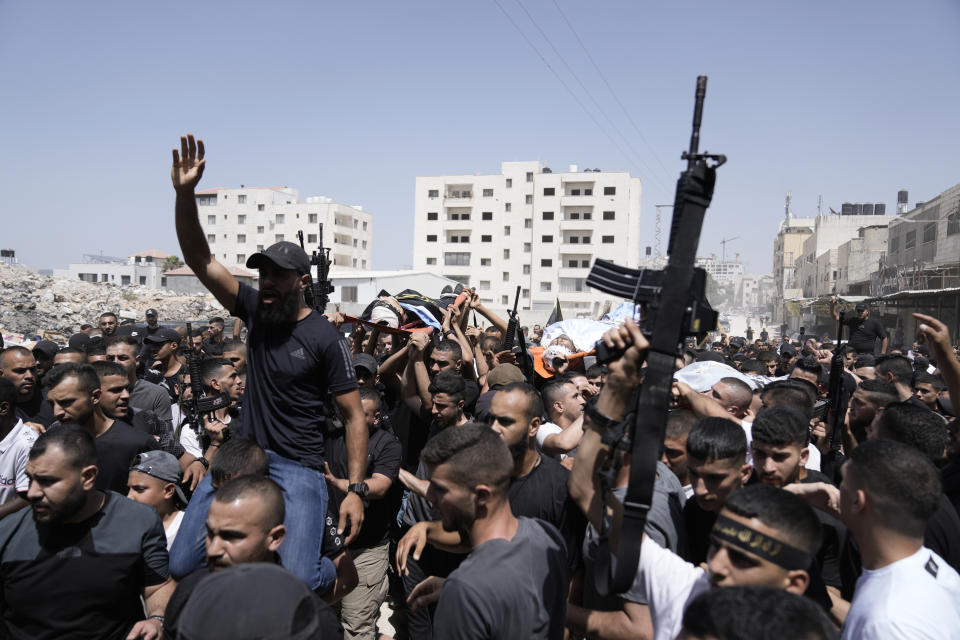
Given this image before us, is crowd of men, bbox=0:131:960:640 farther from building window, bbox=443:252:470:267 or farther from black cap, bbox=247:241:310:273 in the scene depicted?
building window, bbox=443:252:470:267

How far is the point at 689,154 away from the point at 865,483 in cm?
147

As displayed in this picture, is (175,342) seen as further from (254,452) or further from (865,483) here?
(865,483)

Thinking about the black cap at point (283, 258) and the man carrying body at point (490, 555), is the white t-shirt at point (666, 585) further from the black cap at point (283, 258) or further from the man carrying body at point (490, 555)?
the black cap at point (283, 258)

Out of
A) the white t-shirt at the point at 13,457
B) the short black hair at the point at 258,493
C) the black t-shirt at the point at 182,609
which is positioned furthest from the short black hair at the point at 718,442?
the white t-shirt at the point at 13,457

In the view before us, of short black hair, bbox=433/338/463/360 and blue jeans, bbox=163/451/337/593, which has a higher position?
short black hair, bbox=433/338/463/360

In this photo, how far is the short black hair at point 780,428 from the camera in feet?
11.2

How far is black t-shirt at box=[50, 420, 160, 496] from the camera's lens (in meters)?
4.34

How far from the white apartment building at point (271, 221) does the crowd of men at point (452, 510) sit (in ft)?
239

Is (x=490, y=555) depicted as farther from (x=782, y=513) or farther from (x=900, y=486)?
(x=900, y=486)

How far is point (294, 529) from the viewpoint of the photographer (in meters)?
3.16

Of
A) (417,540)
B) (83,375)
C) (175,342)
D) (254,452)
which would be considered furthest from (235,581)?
(175,342)

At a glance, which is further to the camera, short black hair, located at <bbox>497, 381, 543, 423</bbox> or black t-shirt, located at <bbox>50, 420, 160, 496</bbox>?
black t-shirt, located at <bbox>50, 420, 160, 496</bbox>

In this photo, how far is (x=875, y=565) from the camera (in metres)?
2.45

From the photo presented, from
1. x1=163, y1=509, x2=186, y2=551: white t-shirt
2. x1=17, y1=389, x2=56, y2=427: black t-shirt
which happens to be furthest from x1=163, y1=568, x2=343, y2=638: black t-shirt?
x1=17, y1=389, x2=56, y2=427: black t-shirt
